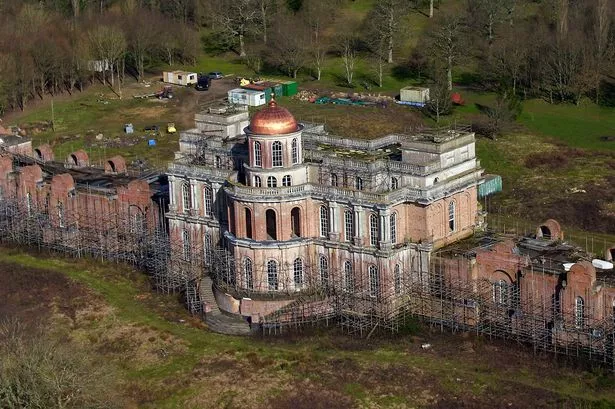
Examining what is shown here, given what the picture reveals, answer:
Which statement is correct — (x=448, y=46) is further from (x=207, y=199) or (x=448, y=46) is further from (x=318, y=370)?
(x=318, y=370)

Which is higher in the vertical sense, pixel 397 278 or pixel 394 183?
pixel 394 183

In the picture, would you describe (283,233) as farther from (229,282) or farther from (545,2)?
(545,2)

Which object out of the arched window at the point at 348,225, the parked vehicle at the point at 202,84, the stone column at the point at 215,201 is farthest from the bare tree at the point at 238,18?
the arched window at the point at 348,225

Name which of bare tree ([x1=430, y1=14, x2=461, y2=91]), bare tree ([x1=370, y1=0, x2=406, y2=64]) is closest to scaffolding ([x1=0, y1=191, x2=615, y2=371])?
bare tree ([x1=430, y1=14, x2=461, y2=91])

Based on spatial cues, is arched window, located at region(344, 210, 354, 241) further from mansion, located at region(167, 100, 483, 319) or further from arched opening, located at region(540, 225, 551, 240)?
arched opening, located at region(540, 225, 551, 240)

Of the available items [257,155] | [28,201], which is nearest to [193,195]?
[257,155]

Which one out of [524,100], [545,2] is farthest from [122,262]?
[545,2]
